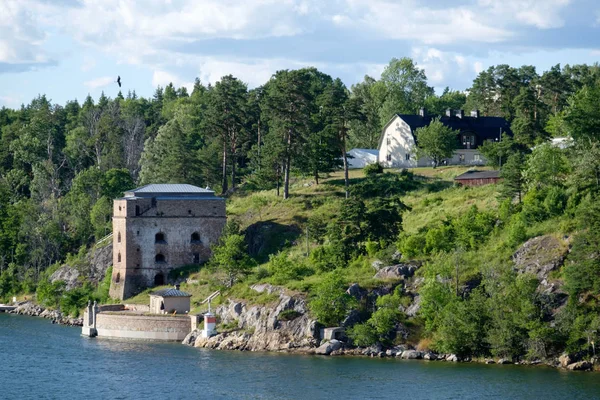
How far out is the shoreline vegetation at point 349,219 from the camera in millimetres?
72188

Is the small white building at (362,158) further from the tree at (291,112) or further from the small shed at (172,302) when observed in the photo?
the small shed at (172,302)

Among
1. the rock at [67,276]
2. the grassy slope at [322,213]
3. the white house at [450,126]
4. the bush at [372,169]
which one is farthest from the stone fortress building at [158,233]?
the white house at [450,126]

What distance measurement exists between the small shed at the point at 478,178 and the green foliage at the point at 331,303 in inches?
879

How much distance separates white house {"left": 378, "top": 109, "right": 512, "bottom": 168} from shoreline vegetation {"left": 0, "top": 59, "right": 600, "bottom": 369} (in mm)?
4408

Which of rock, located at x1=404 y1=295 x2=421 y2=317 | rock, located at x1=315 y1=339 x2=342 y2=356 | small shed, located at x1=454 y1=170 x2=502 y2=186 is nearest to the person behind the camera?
rock, located at x1=315 y1=339 x2=342 y2=356

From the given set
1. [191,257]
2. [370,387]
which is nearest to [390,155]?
[191,257]

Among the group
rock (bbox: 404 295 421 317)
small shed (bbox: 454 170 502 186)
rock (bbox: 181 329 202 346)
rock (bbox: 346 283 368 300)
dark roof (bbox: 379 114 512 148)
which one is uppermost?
dark roof (bbox: 379 114 512 148)

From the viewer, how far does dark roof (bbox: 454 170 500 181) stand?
95000 millimetres

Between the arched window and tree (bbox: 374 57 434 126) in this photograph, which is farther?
tree (bbox: 374 57 434 126)

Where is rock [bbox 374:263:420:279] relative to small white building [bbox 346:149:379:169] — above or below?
below

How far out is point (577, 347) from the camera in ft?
225

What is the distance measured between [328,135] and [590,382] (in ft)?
136

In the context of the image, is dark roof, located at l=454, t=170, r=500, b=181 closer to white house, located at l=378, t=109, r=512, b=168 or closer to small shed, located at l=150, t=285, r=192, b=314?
white house, located at l=378, t=109, r=512, b=168

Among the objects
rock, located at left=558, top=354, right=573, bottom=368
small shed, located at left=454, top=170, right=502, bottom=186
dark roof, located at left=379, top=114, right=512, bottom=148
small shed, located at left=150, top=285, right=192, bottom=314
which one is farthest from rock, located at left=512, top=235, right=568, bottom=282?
dark roof, located at left=379, top=114, right=512, bottom=148
